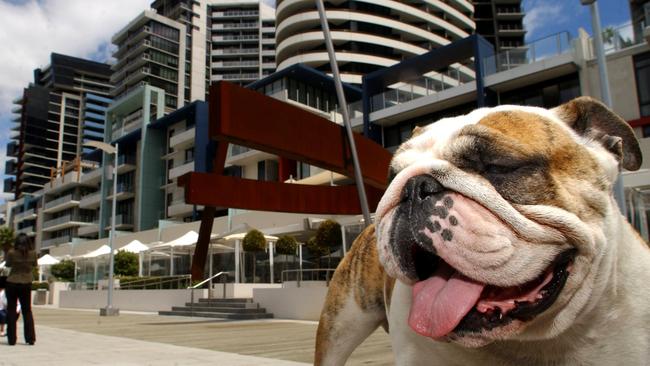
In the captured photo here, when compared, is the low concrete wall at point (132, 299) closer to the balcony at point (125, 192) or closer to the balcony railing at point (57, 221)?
the balcony at point (125, 192)

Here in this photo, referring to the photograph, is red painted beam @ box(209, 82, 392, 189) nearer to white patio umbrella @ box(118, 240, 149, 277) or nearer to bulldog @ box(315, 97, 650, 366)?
bulldog @ box(315, 97, 650, 366)

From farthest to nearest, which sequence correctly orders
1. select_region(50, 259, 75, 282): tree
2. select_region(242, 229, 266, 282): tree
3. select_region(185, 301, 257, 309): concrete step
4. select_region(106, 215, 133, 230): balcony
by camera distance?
select_region(106, 215, 133, 230): balcony < select_region(50, 259, 75, 282): tree < select_region(242, 229, 266, 282): tree < select_region(185, 301, 257, 309): concrete step

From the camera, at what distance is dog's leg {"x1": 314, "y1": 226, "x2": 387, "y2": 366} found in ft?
8.46

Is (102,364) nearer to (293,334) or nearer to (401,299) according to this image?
(293,334)

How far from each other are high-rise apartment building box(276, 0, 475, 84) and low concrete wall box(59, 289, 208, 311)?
32824 millimetres

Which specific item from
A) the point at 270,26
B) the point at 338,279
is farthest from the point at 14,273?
the point at 270,26

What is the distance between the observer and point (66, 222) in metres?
64.8

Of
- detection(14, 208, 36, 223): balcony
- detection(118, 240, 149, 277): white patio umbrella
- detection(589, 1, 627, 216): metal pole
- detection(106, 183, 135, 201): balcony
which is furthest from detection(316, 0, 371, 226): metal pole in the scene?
detection(14, 208, 36, 223): balcony

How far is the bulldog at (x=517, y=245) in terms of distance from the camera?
1581 millimetres

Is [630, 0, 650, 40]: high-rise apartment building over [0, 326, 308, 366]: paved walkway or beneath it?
over

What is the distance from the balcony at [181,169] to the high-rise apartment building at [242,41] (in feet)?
161

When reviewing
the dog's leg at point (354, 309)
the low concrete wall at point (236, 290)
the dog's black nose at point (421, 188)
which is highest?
the dog's black nose at point (421, 188)

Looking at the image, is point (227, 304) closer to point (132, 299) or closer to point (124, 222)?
point (132, 299)

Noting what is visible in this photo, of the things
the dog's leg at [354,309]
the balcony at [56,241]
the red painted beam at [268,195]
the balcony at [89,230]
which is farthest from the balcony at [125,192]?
the dog's leg at [354,309]
